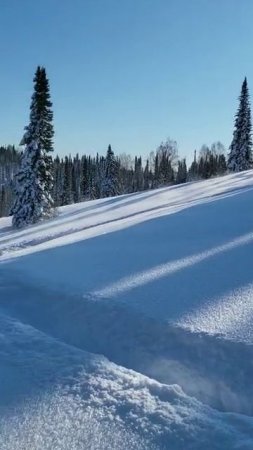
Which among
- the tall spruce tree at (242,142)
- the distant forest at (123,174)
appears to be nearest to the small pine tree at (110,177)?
the distant forest at (123,174)

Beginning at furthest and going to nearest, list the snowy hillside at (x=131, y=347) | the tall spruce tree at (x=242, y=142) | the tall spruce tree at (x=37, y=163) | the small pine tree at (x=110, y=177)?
the small pine tree at (x=110, y=177)
the tall spruce tree at (x=242, y=142)
the tall spruce tree at (x=37, y=163)
the snowy hillside at (x=131, y=347)

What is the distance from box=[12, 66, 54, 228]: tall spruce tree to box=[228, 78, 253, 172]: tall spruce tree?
18634 mm

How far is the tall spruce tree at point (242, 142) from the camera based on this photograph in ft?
129


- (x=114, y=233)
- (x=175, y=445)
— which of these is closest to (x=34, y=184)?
(x=114, y=233)

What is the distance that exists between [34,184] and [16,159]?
12725cm

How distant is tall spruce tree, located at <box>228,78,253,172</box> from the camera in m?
39.3

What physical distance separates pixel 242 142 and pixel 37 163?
2062 centimetres

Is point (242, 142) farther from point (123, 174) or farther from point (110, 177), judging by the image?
point (123, 174)

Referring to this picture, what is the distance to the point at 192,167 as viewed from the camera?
96125mm

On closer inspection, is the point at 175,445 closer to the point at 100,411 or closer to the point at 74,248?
the point at 100,411

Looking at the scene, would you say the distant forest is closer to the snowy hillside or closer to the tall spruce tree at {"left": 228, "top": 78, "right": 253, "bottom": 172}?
the tall spruce tree at {"left": 228, "top": 78, "right": 253, "bottom": 172}

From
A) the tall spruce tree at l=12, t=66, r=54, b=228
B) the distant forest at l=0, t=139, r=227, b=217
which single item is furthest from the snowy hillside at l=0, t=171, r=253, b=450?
the distant forest at l=0, t=139, r=227, b=217

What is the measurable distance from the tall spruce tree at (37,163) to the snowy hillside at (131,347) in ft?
65.9

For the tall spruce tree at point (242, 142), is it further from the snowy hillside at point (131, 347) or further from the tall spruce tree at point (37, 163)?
the snowy hillside at point (131, 347)
